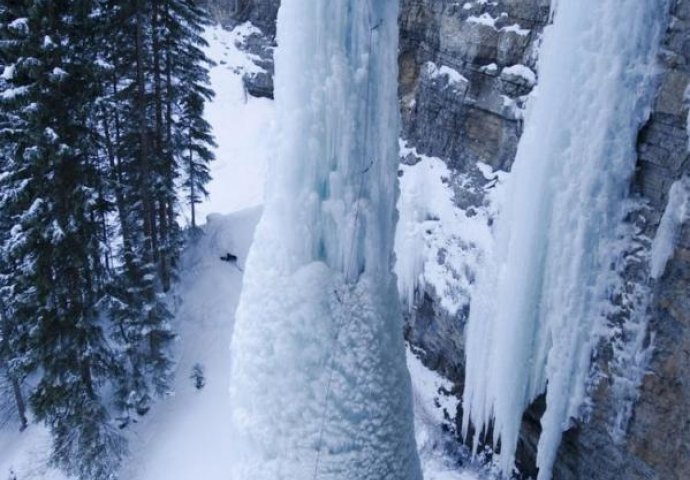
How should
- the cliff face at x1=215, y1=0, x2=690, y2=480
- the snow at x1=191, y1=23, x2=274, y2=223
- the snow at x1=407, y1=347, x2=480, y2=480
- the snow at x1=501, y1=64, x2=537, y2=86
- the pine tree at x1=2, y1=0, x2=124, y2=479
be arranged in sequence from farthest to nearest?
the snow at x1=191, y1=23, x2=274, y2=223 < the snow at x1=501, y1=64, x2=537, y2=86 < the snow at x1=407, y1=347, x2=480, y2=480 < the pine tree at x1=2, y1=0, x2=124, y2=479 < the cliff face at x1=215, y1=0, x2=690, y2=480

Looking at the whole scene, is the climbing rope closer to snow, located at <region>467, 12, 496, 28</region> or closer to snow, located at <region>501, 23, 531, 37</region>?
snow, located at <region>501, 23, 531, 37</region>

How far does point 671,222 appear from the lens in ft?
24.3

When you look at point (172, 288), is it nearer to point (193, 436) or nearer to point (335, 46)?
point (193, 436)

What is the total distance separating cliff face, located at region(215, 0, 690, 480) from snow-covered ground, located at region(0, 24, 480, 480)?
4.76ft

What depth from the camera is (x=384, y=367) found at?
4492 mm

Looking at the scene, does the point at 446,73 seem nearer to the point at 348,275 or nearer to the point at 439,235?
the point at 439,235

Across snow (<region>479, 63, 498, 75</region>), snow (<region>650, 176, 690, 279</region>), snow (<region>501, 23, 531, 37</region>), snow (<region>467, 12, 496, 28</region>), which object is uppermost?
snow (<region>467, 12, 496, 28</region>)

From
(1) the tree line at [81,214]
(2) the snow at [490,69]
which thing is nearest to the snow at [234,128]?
(1) the tree line at [81,214]

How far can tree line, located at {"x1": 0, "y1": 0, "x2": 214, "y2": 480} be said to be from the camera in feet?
32.2

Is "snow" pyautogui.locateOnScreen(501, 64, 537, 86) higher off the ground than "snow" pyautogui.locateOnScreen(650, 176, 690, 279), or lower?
higher

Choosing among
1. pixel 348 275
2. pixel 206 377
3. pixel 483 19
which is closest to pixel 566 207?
pixel 348 275

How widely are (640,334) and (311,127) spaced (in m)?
6.17

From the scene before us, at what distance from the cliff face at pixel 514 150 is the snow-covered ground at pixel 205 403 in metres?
1.45

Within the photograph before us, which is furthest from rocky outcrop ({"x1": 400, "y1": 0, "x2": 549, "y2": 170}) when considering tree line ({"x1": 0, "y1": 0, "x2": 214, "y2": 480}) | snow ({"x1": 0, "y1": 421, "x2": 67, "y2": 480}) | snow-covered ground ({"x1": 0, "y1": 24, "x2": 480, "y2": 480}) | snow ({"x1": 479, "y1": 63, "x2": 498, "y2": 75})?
snow ({"x1": 0, "y1": 421, "x2": 67, "y2": 480})
